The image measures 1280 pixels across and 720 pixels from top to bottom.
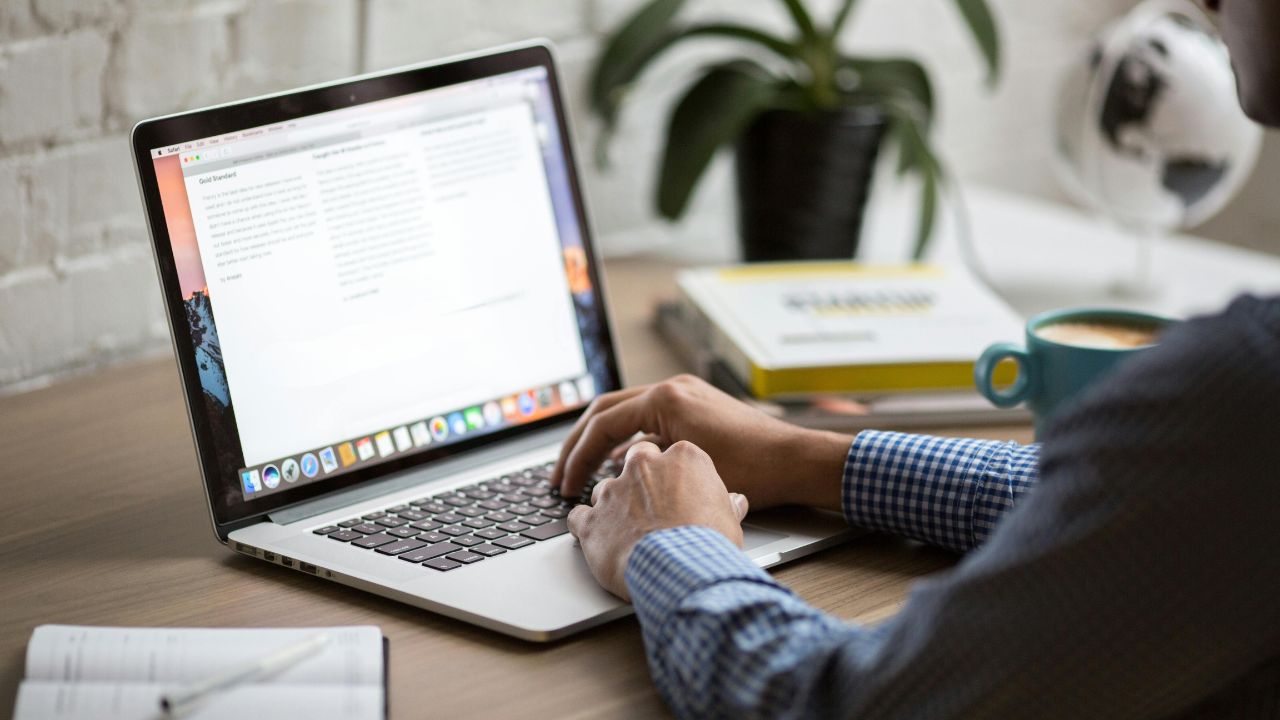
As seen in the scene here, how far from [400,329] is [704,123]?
0.56m

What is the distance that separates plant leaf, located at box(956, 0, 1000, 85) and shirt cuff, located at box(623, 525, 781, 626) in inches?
32.6

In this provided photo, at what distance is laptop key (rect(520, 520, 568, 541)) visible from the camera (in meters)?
0.80

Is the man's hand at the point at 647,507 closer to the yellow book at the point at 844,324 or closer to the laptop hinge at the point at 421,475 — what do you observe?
the laptop hinge at the point at 421,475

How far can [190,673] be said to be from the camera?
0.63 m

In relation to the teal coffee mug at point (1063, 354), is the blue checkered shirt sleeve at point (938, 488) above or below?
below

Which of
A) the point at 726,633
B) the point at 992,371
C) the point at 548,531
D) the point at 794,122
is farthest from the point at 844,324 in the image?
the point at 726,633

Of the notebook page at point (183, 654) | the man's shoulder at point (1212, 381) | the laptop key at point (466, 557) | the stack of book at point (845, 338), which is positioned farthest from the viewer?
the stack of book at point (845, 338)

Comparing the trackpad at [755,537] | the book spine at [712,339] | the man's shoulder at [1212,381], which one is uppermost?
the man's shoulder at [1212,381]

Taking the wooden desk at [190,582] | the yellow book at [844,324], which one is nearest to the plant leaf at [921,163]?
the yellow book at [844,324]

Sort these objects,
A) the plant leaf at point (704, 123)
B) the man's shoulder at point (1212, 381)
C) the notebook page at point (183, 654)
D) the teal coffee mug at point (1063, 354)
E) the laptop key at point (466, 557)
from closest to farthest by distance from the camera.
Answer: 1. the man's shoulder at point (1212, 381)
2. the notebook page at point (183, 654)
3. the laptop key at point (466, 557)
4. the teal coffee mug at point (1063, 354)
5. the plant leaf at point (704, 123)

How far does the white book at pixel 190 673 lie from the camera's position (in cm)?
61

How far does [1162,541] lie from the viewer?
1.74 feet

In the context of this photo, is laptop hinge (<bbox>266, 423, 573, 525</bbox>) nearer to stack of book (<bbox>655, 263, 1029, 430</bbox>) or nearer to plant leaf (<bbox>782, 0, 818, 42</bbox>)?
stack of book (<bbox>655, 263, 1029, 430</bbox>)

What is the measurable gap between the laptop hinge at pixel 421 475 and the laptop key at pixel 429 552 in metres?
0.10
